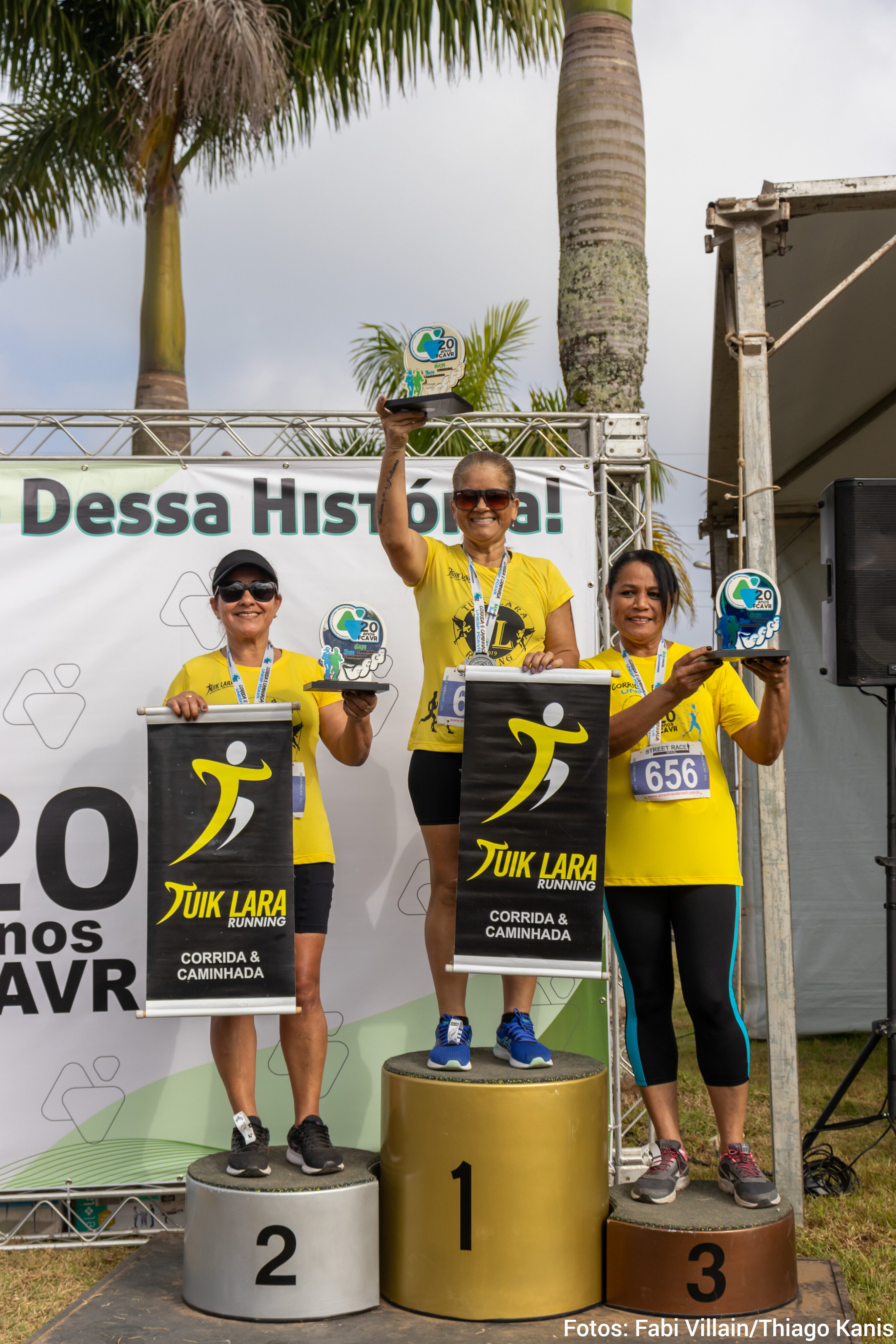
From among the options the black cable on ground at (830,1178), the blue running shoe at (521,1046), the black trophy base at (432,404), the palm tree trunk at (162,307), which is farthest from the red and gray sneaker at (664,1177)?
the palm tree trunk at (162,307)

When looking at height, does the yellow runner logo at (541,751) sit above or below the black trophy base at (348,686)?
below

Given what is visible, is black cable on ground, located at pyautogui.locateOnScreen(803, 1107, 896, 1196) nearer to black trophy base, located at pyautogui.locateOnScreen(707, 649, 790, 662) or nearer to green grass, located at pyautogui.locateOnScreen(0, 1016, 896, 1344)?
green grass, located at pyautogui.locateOnScreen(0, 1016, 896, 1344)

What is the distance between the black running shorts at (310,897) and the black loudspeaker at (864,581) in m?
1.74

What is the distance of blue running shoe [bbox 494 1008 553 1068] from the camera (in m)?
2.82

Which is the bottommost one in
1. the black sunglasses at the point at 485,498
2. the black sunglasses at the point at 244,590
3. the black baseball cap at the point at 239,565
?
the black sunglasses at the point at 244,590

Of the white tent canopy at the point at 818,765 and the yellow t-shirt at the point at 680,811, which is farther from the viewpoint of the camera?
the white tent canopy at the point at 818,765

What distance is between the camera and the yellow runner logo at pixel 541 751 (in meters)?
2.83

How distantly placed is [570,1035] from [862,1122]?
0.94 metres

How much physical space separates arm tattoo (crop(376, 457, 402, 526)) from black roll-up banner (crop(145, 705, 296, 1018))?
587 mm

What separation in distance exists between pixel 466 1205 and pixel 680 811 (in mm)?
1071

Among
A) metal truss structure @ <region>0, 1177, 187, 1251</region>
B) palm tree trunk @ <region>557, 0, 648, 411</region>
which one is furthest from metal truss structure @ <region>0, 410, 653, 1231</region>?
palm tree trunk @ <region>557, 0, 648, 411</region>

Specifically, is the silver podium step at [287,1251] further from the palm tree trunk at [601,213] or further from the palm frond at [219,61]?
the palm frond at [219,61]

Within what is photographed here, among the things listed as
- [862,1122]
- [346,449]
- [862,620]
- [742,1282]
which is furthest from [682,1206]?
[346,449]

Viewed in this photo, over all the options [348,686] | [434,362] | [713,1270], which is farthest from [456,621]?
[713,1270]
